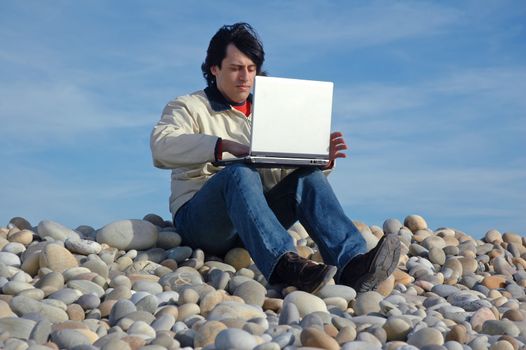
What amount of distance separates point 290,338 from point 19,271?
82.7 inches

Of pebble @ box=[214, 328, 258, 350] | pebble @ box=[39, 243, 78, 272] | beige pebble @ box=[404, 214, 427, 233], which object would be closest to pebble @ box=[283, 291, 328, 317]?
pebble @ box=[214, 328, 258, 350]

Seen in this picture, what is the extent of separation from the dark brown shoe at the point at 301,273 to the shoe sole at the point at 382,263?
0.31 m

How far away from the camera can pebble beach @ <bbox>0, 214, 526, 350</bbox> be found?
11.6ft

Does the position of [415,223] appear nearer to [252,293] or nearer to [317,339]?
[252,293]

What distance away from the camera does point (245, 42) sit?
214 inches

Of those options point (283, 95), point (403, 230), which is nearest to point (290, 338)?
point (283, 95)

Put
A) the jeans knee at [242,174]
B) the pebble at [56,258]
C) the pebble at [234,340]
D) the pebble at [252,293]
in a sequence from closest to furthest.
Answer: the pebble at [234,340] → the pebble at [252,293] → the jeans knee at [242,174] → the pebble at [56,258]

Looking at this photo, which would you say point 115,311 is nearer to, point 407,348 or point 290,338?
point 290,338

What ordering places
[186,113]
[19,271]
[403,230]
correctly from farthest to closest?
[403,230], [186,113], [19,271]

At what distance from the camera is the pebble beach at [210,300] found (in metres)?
3.52

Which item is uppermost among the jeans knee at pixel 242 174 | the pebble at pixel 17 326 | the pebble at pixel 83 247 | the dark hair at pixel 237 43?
the dark hair at pixel 237 43

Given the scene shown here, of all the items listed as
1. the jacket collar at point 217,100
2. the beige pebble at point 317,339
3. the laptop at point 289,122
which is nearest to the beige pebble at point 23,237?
the jacket collar at point 217,100

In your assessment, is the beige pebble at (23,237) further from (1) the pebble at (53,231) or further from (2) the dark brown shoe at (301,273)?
(2) the dark brown shoe at (301,273)

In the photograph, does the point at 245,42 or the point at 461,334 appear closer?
the point at 461,334
